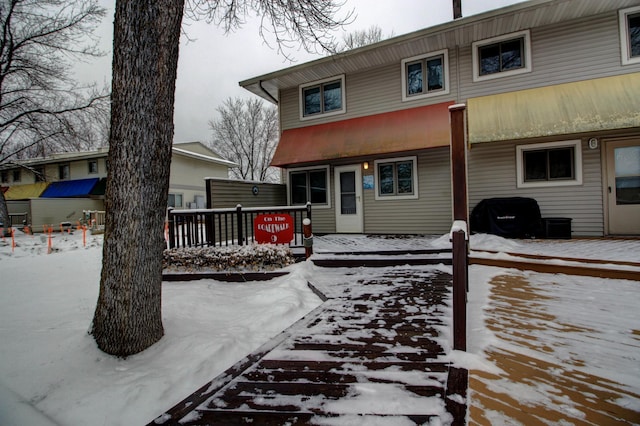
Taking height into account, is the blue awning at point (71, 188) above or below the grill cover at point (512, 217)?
above

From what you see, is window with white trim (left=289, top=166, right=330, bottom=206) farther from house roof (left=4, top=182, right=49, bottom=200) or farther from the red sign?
house roof (left=4, top=182, right=49, bottom=200)

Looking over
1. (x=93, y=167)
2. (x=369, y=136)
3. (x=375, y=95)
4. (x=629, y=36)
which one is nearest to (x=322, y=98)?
(x=375, y=95)

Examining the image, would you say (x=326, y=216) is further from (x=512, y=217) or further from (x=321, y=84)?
(x=512, y=217)

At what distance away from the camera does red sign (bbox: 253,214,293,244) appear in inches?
232

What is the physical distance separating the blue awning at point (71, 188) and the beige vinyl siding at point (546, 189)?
70.2 ft

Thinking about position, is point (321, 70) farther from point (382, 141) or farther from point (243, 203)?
point (243, 203)

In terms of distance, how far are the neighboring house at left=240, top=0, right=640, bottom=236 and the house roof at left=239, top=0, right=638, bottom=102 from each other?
0.11 feet

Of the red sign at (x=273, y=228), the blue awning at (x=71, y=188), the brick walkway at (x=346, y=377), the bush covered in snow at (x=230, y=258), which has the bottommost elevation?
the brick walkway at (x=346, y=377)

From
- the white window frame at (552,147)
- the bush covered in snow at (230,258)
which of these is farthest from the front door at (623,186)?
the bush covered in snow at (230,258)

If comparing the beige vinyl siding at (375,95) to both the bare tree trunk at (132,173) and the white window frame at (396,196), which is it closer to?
the white window frame at (396,196)

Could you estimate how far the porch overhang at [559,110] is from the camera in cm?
595

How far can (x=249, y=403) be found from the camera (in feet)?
6.01

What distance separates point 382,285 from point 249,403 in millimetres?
2955

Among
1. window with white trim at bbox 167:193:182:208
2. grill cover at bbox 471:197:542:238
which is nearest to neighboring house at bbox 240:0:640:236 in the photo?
grill cover at bbox 471:197:542:238
